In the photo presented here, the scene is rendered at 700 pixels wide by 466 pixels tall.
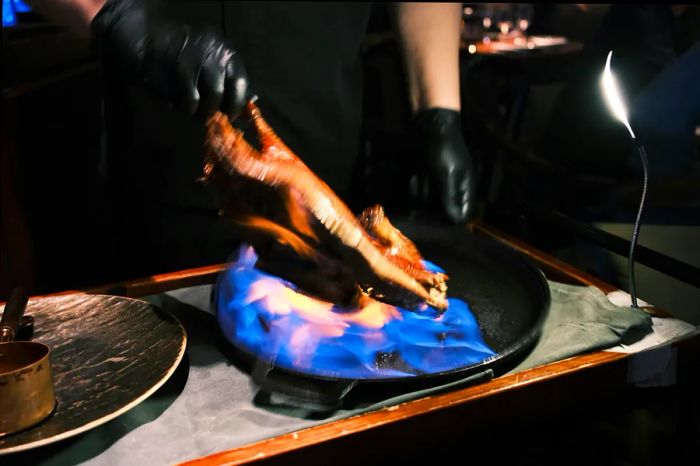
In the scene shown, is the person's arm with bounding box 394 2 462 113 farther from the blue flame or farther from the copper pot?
Result: the copper pot

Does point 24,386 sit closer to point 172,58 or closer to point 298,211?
point 298,211

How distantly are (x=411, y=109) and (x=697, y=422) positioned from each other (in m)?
1.41

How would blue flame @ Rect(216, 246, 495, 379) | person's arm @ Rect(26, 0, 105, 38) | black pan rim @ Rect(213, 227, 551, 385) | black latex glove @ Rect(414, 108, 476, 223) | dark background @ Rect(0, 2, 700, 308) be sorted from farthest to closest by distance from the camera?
dark background @ Rect(0, 2, 700, 308)
black latex glove @ Rect(414, 108, 476, 223)
person's arm @ Rect(26, 0, 105, 38)
blue flame @ Rect(216, 246, 495, 379)
black pan rim @ Rect(213, 227, 551, 385)

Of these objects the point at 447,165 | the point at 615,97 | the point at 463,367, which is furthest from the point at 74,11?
the point at 615,97

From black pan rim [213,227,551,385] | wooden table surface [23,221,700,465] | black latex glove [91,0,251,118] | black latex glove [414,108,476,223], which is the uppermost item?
black latex glove [91,0,251,118]

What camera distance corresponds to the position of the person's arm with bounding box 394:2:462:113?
83.3 inches

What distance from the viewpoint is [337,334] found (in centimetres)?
130

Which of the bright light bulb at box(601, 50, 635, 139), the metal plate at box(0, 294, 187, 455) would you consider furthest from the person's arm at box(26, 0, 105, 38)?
the bright light bulb at box(601, 50, 635, 139)

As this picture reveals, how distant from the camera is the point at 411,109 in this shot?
220 cm

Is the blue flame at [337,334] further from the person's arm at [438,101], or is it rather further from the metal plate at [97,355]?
the person's arm at [438,101]

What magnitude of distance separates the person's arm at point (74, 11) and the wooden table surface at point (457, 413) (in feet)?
3.58

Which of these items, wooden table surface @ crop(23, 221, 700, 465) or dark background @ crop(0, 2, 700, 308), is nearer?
wooden table surface @ crop(23, 221, 700, 465)

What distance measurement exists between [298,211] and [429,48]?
119 cm

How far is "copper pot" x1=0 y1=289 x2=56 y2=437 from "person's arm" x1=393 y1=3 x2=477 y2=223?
119 centimetres
